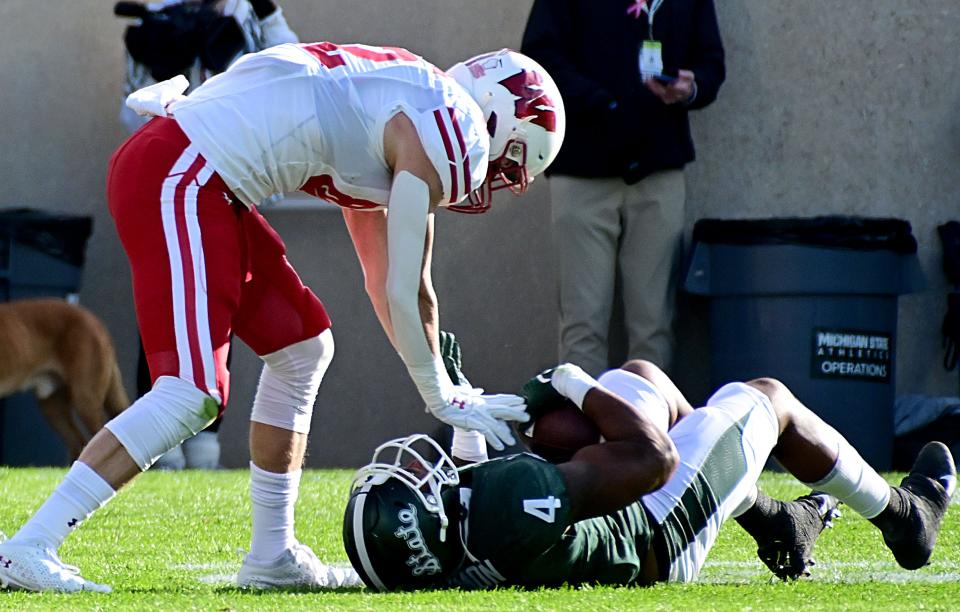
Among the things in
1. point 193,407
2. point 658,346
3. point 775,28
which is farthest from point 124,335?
point 193,407

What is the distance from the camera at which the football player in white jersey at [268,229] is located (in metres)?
3.43

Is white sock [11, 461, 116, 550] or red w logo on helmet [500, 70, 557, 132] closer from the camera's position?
white sock [11, 461, 116, 550]

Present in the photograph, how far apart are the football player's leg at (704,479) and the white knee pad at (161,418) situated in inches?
38.1

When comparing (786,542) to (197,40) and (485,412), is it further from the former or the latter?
(197,40)

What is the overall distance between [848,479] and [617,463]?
66cm

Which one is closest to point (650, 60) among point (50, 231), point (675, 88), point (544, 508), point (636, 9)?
point (675, 88)

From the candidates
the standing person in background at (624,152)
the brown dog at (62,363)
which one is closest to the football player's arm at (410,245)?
the standing person in background at (624,152)

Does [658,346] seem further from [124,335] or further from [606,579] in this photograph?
[606,579]

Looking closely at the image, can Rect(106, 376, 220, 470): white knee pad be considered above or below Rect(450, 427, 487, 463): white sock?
above

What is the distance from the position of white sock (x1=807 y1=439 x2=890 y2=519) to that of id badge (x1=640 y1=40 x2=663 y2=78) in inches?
148

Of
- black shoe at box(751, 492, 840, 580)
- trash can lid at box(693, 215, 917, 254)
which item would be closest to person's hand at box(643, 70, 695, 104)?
trash can lid at box(693, 215, 917, 254)

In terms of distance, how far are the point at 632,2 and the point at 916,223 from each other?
1911 millimetres

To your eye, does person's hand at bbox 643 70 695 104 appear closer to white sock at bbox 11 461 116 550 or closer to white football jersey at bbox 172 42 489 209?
white football jersey at bbox 172 42 489 209

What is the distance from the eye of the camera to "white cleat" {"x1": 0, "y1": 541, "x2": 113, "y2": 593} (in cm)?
331
